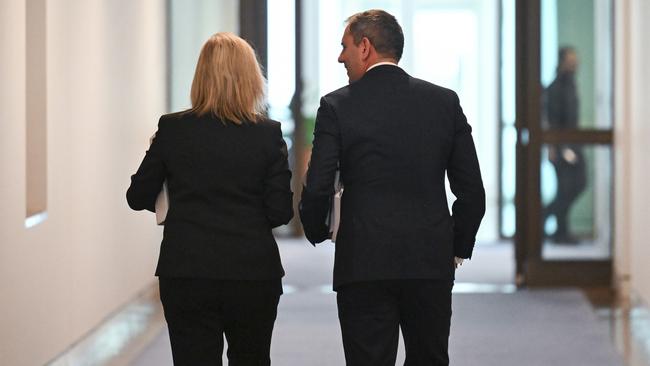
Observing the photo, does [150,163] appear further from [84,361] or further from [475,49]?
[475,49]

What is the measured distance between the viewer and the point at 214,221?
12.0ft

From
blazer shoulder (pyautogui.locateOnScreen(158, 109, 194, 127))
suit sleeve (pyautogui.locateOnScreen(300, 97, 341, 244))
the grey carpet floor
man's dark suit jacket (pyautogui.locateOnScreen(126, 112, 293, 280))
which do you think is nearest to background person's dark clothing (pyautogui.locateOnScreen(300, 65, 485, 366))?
suit sleeve (pyautogui.locateOnScreen(300, 97, 341, 244))

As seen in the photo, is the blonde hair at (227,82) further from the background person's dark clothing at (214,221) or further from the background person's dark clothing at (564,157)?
the background person's dark clothing at (564,157)

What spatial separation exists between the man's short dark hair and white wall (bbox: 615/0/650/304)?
383 centimetres

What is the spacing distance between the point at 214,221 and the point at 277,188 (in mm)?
193

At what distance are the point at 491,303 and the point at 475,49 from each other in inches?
347

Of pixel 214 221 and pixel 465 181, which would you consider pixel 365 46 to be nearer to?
pixel 465 181

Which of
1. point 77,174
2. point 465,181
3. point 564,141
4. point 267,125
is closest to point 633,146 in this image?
point 564,141

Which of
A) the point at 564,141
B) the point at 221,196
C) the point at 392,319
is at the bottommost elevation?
the point at 392,319

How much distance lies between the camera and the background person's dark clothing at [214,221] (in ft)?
12.0

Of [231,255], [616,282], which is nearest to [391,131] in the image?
[231,255]

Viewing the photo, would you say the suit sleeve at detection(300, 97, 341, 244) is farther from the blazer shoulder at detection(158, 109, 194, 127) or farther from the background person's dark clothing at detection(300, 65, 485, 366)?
the blazer shoulder at detection(158, 109, 194, 127)

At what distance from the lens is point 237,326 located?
3.73 meters

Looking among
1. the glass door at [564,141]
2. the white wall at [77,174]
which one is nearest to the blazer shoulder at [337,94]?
the white wall at [77,174]
